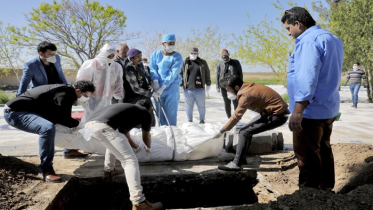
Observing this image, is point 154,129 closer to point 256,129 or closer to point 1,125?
point 256,129

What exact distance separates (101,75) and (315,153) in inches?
126

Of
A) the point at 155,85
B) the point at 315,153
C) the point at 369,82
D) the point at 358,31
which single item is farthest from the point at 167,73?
the point at 369,82

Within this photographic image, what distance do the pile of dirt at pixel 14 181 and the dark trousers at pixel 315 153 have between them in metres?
2.65

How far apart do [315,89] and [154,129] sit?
95.7 inches

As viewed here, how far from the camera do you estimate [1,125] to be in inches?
319

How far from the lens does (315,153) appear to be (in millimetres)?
2734

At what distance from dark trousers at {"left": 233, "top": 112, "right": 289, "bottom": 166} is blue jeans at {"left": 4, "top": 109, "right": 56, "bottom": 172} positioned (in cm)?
225

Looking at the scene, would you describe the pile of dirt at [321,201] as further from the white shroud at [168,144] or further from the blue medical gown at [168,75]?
the blue medical gown at [168,75]

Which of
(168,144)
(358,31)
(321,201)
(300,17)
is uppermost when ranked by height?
(358,31)

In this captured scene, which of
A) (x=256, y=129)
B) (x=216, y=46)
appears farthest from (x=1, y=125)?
(x=216, y=46)

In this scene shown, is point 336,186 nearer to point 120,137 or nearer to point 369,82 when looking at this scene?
point 120,137

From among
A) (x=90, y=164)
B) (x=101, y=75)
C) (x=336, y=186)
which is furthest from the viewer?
(x=101, y=75)

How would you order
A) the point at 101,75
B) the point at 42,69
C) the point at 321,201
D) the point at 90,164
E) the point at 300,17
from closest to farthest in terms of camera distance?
1. the point at 321,201
2. the point at 300,17
3. the point at 42,69
4. the point at 90,164
5. the point at 101,75

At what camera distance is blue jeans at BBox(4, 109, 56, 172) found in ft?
11.4
